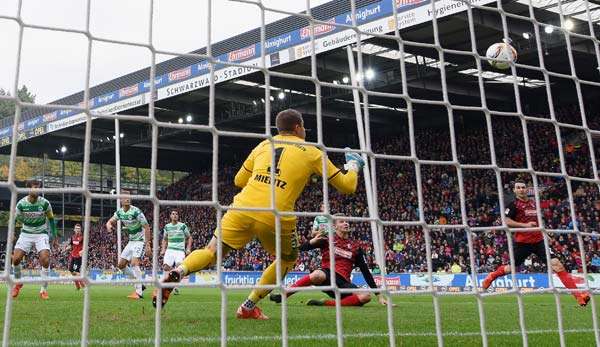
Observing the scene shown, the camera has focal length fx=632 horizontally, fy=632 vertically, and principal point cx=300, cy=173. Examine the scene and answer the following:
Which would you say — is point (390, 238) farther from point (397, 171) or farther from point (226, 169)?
point (226, 169)

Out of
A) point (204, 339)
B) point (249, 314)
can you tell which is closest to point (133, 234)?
point (249, 314)

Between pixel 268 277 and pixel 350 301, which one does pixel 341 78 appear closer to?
pixel 350 301

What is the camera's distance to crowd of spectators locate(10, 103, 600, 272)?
18.0 metres

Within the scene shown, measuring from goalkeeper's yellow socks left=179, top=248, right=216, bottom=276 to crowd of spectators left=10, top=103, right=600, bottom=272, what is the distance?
10254mm

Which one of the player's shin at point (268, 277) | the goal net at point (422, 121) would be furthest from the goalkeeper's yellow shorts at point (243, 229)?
the goal net at point (422, 121)

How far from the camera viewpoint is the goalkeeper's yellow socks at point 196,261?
16.5ft

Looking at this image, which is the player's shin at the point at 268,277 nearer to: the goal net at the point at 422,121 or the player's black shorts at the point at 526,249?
the goal net at the point at 422,121

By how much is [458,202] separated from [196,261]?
18.4 meters

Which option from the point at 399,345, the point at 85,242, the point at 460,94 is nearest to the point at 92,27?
the point at 85,242

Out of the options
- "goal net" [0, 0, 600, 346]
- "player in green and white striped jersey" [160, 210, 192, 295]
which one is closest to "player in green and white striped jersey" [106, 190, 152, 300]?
"goal net" [0, 0, 600, 346]

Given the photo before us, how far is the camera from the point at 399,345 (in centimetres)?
466

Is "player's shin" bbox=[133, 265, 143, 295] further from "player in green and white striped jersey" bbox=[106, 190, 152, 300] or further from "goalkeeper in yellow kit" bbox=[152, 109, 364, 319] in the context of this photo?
"goalkeeper in yellow kit" bbox=[152, 109, 364, 319]

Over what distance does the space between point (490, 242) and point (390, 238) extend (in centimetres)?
341

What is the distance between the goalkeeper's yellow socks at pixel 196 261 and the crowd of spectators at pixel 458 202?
10.3 m
